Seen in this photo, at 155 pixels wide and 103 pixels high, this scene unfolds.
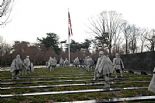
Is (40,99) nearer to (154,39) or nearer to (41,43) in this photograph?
(154,39)

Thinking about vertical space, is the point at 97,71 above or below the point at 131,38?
below

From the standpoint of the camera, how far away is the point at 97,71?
16.7 m

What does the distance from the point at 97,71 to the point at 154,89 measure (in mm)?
11324

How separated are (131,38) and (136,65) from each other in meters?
46.3

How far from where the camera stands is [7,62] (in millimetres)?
70062

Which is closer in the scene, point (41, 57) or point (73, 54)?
point (41, 57)

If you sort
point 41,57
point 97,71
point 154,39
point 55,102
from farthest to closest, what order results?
point 41,57 → point 154,39 → point 97,71 → point 55,102

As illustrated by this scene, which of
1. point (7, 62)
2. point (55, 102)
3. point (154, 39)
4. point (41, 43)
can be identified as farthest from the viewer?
point (41, 43)

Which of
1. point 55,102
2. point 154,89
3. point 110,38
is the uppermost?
point 110,38

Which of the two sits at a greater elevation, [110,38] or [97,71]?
[110,38]

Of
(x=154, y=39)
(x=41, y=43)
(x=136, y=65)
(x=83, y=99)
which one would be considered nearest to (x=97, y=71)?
(x=83, y=99)

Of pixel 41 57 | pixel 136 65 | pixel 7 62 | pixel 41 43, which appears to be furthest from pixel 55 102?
pixel 41 43

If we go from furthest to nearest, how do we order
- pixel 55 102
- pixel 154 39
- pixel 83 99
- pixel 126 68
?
1. pixel 154 39
2. pixel 126 68
3. pixel 83 99
4. pixel 55 102

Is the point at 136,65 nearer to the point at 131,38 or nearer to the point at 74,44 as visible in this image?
the point at 131,38
